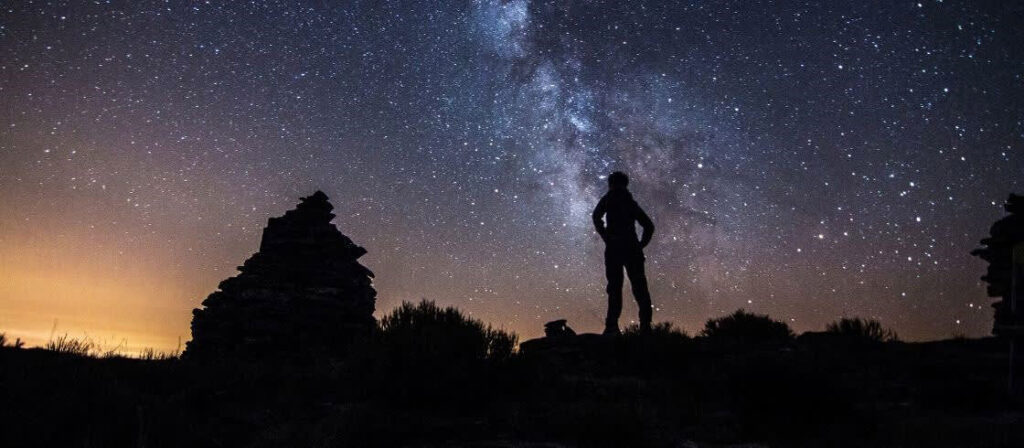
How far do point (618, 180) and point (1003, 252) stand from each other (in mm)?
8206

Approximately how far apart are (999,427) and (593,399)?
9.46 feet

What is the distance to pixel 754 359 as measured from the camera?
5844 mm

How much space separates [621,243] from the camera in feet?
31.8

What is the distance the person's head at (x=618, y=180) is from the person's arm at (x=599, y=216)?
305 mm

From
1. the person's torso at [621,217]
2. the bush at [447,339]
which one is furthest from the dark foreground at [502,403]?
the person's torso at [621,217]

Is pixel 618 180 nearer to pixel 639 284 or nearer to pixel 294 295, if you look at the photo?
pixel 639 284

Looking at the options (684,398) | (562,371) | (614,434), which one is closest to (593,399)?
(684,398)

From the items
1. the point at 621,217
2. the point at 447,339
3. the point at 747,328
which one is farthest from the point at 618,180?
the point at 447,339

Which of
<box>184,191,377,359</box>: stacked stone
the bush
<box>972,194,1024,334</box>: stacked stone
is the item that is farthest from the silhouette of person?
<box>972,194,1024,334</box>: stacked stone

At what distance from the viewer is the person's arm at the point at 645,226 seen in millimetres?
9805

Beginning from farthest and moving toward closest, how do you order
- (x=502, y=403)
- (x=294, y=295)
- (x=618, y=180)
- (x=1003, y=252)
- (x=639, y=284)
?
(x=294, y=295)
(x=1003, y=252)
(x=618, y=180)
(x=639, y=284)
(x=502, y=403)

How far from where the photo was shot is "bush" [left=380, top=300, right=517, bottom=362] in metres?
5.51

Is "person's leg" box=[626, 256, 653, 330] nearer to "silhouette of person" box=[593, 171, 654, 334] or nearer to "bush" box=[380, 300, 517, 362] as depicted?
"silhouette of person" box=[593, 171, 654, 334]

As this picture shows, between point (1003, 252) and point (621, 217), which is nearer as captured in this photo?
point (621, 217)
